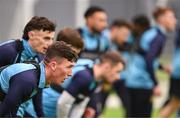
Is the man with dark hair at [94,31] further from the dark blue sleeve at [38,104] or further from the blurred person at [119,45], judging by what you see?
the dark blue sleeve at [38,104]

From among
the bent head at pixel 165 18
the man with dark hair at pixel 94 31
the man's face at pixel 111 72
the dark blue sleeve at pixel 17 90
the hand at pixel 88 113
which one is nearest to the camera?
the dark blue sleeve at pixel 17 90

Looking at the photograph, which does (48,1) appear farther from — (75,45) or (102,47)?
(75,45)

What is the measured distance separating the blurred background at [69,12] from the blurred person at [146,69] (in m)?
1.91

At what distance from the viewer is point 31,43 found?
705cm

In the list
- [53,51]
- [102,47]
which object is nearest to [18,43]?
[53,51]

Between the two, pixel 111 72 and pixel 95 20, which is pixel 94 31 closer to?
pixel 95 20

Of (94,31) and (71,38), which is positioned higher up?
(71,38)

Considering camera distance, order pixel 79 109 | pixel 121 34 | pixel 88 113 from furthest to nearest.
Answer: pixel 121 34 < pixel 88 113 < pixel 79 109

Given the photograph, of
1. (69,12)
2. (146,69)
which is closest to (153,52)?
(146,69)

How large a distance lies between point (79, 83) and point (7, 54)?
1.47 metres

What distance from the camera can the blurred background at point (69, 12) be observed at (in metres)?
16.9

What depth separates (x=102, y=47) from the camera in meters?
11.2

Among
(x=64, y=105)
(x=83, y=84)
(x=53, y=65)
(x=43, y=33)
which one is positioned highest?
(x=43, y=33)

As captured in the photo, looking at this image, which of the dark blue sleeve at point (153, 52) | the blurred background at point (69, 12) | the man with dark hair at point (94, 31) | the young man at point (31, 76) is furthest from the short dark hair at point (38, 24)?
the blurred background at point (69, 12)
